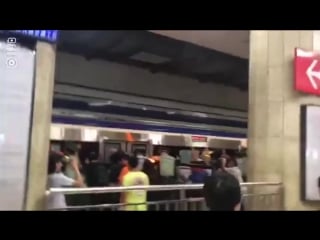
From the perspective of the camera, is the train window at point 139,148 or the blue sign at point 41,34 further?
the train window at point 139,148

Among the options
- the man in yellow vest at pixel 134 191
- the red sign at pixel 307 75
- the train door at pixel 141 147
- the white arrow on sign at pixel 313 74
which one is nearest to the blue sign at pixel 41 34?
the man in yellow vest at pixel 134 191

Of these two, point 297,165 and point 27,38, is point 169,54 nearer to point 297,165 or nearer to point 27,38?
point 297,165

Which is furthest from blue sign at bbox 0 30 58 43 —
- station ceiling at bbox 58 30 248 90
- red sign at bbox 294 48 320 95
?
red sign at bbox 294 48 320 95

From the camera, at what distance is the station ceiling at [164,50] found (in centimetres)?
610

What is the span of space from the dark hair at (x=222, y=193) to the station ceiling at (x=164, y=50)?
→ 13.4 feet

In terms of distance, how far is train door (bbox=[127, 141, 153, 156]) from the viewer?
838 centimetres

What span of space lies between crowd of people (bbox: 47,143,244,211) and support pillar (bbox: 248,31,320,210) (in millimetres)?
436

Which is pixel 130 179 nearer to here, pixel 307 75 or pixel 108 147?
pixel 307 75

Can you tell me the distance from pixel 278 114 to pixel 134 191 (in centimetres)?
200

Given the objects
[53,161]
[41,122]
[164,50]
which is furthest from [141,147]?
[41,122]

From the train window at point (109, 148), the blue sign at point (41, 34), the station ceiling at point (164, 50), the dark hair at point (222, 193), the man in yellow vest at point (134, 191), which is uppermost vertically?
the station ceiling at point (164, 50)

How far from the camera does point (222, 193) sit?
177cm

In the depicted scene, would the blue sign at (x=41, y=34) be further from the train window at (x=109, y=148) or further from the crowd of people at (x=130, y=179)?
the train window at (x=109, y=148)

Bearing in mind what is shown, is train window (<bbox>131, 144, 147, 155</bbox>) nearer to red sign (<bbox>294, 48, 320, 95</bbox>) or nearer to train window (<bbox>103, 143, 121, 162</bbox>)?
train window (<bbox>103, 143, 121, 162</bbox>)
